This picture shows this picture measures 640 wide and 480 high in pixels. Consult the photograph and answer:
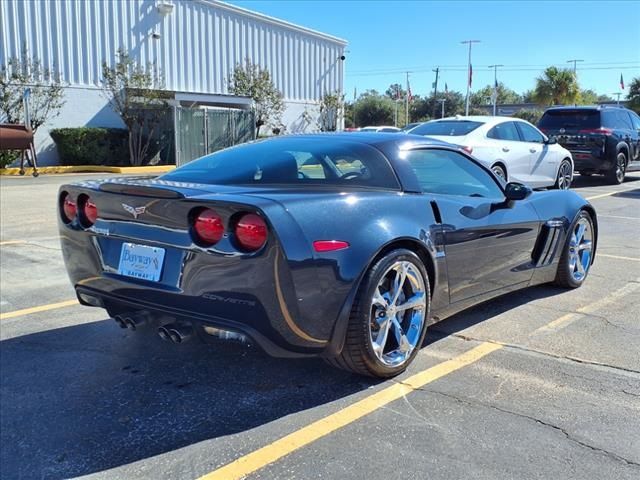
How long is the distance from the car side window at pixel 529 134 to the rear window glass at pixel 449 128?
4.26 ft

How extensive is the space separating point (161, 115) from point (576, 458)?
22.9 m

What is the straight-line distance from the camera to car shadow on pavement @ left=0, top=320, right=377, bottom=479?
2902 millimetres

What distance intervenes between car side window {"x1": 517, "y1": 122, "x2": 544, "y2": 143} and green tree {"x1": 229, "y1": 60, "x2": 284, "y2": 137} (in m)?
18.0

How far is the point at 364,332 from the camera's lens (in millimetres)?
3314

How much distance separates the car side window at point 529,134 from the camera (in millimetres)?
11219

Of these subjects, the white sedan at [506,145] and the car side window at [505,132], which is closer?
the white sedan at [506,145]

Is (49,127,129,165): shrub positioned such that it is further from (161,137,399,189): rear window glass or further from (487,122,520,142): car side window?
(161,137,399,189): rear window glass

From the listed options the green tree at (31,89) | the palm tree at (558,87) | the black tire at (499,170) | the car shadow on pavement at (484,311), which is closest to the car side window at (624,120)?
the black tire at (499,170)

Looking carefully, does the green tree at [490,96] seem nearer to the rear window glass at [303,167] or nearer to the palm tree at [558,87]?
the palm tree at [558,87]

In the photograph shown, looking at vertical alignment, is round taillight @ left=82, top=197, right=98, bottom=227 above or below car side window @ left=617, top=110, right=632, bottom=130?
below

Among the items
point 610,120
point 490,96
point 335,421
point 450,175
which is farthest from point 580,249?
point 490,96

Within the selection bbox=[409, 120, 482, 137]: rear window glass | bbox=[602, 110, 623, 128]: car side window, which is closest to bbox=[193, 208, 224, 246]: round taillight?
bbox=[409, 120, 482, 137]: rear window glass

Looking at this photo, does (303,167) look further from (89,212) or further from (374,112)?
(374,112)

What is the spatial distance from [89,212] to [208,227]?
1008 millimetres
